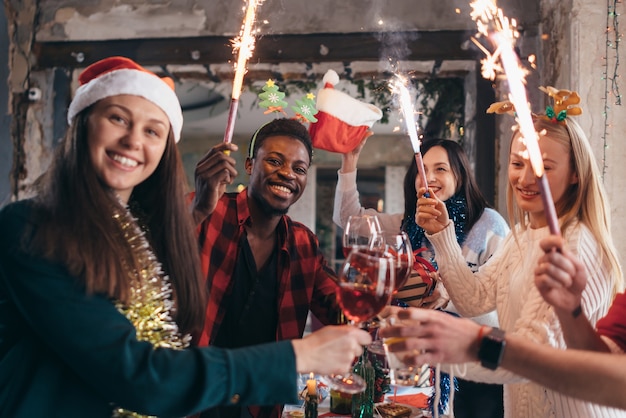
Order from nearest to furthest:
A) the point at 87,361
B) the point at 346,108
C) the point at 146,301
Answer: the point at 87,361 → the point at 146,301 → the point at 346,108

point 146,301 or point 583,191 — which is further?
point 583,191

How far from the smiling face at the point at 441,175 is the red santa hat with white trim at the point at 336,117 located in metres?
0.48

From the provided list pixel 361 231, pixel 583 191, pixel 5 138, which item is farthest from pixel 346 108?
pixel 5 138

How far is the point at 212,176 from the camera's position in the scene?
6.32 ft

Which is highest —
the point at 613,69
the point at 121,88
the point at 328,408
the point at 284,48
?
the point at 284,48

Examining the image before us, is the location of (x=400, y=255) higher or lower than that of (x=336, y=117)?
lower

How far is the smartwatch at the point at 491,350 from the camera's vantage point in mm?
1229

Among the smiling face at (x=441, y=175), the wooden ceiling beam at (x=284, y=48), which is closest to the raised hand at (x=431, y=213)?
the smiling face at (x=441, y=175)

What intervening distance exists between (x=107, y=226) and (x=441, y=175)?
2230 mm

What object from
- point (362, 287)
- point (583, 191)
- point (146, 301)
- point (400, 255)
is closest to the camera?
point (362, 287)

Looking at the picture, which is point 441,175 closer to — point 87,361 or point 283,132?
point 283,132

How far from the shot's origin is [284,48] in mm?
3867

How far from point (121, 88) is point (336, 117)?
1.60 metres

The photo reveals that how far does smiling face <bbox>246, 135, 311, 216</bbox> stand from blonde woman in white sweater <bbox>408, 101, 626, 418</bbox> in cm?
77
